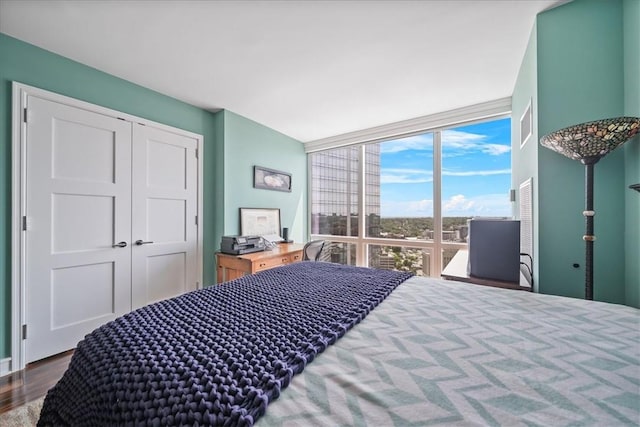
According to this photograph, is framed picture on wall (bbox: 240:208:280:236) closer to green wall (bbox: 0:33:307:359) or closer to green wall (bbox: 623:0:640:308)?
green wall (bbox: 0:33:307:359)

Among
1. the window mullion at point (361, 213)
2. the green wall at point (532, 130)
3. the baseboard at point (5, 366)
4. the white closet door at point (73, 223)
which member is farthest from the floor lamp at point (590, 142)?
the baseboard at point (5, 366)

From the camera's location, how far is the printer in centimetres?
275

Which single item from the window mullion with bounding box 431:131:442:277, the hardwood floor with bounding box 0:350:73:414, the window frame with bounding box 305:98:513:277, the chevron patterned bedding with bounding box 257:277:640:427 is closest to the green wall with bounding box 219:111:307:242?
the window frame with bounding box 305:98:513:277

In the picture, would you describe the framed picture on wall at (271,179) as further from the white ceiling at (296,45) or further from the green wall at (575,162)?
the green wall at (575,162)

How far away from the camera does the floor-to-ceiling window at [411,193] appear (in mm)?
3008

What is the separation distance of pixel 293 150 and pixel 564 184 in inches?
133

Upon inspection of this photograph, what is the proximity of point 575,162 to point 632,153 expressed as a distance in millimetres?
232

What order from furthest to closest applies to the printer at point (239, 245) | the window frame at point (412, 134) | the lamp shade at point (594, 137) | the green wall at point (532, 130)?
1. the window frame at point (412, 134)
2. the printer at point (239, 245)
3. the green wall at point (532, 130)
4. the lamp shade at point (594, 137)

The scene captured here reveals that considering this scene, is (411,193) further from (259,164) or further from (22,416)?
(22,416)

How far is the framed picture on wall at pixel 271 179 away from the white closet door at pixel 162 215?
0.80 metres

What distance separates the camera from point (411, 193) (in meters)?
3.53

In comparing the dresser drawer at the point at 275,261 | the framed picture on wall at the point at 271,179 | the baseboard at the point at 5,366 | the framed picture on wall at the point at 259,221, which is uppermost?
the framed picture on wall at the point at 271,179

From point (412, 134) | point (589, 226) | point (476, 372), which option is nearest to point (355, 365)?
point (476, 372)

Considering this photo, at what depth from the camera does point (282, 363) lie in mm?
630
